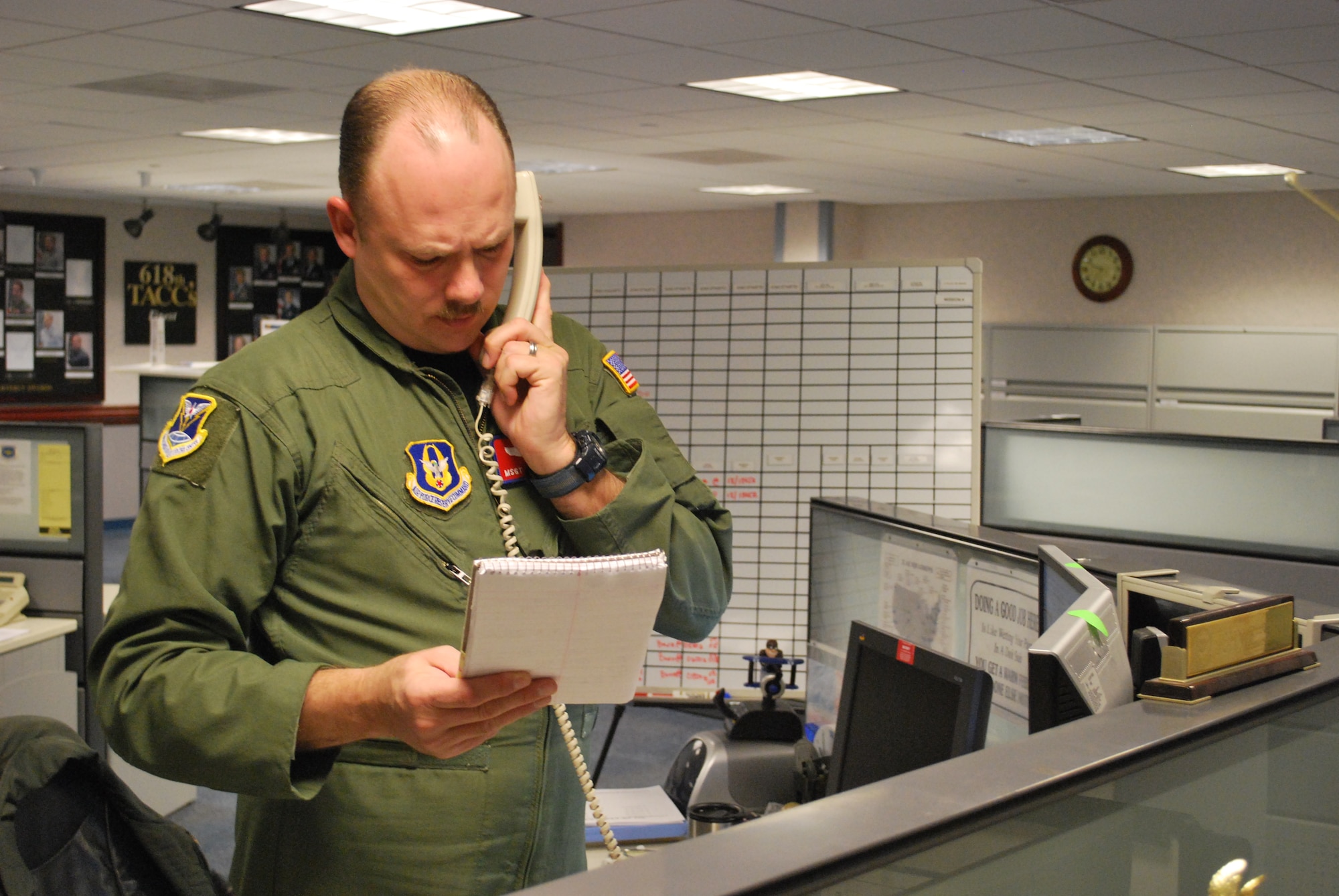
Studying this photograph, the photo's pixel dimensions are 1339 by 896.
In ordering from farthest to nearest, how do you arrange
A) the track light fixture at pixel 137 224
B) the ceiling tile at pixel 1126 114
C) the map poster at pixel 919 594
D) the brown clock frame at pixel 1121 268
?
1. the track light fixture at pixel 137 224
2. the brown clock frame at pixel 1121 268
3. the ceiling tile at pixel 1126 114
4. the map poster at pixel 919 594

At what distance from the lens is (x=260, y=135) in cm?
709

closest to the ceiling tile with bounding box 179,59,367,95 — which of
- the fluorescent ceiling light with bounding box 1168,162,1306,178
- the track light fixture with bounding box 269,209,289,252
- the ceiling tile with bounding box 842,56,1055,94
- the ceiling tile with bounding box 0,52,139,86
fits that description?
the ceiling tile with bounding box 0,52,139,86

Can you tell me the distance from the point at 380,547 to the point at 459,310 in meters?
0.21

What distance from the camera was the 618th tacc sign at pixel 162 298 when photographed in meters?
10.9

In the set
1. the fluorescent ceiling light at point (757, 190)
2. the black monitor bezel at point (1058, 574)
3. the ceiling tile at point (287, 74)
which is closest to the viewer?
the black monitor bezel at point (1058, 574)

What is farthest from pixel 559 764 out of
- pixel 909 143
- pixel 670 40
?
pixel 909 143

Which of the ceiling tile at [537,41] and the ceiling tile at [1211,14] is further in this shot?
the ceiling tile at [537,41]

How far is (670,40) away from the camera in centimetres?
440

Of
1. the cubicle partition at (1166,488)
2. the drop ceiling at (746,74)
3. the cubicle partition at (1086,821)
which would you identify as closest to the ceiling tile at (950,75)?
the drop ceiling at (746,74)

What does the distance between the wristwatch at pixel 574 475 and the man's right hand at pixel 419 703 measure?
22 centimetres

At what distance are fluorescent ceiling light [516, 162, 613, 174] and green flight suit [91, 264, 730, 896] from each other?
7217 millimetres

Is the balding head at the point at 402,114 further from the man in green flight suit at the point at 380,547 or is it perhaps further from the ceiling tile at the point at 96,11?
the ceiling tile at the point at 96,11

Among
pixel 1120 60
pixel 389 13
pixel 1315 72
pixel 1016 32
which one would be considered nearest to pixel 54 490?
pixel 389 13

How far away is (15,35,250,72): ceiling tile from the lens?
14.6 feet
